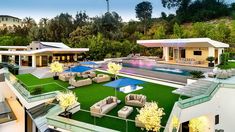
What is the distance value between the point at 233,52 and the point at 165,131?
1426 inches

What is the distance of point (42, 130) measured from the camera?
11883 millimetres

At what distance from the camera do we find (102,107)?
1373 cm

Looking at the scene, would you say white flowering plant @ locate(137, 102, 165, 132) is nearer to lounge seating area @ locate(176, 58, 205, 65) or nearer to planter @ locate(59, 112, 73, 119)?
planter @ locate(59, 112, 73, 119)

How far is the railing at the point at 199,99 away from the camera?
12.4 metres

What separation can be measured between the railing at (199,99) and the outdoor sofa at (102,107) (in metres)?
4.02

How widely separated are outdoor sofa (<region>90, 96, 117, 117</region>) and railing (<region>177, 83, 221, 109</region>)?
402cm

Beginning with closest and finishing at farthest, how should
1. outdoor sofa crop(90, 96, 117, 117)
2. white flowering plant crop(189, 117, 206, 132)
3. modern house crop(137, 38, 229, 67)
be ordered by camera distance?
outdoor sofa crop(90, 96, 117, 117) → white flowering plant crop(189, 117, 206, 132) → modern house crop(137, 38, 229, 67)

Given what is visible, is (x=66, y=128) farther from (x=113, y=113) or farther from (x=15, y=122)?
(x=15, y=122)

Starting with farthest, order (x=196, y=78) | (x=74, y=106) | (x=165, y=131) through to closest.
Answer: (x=196, y=78)
(x=74, y=106)
(x=165, y=131)

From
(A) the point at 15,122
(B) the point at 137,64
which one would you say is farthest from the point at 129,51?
(A) the point at 15,122

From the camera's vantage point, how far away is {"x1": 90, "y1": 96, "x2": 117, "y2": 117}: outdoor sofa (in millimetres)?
12797

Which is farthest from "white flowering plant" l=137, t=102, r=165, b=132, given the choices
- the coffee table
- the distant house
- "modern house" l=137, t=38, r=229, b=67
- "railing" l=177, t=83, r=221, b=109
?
the distant house

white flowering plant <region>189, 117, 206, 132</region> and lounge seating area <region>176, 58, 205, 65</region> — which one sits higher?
lounge seating area <region>176, 58, 205, 65</region>

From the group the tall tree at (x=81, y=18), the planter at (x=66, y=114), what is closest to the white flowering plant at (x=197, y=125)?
the planter at (x=66, y=114)
